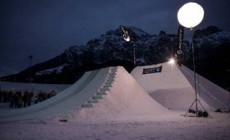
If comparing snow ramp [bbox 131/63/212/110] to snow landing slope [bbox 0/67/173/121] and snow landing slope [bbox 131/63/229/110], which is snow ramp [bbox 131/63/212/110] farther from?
snow landing slope [bbox 0/67/173/121]

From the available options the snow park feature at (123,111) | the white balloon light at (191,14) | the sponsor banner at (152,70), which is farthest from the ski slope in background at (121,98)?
the white balloon light at (191,14)

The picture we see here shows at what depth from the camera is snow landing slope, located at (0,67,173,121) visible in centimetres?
1244

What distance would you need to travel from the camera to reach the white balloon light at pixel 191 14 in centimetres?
1016

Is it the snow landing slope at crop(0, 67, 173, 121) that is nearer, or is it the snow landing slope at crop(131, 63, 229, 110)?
the snow landing slope at crop(0, 67, 173, 121)

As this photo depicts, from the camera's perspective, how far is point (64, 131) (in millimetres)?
8227

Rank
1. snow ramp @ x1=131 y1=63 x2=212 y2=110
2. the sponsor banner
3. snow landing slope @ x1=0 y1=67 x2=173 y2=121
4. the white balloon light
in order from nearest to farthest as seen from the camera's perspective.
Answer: the white balloon light
snow landing slope @ x1=0 y1=67 x2=173 y2=121
snow ramp @ x1=131 y1=63 x2=212 y2=110
the sponsor banner

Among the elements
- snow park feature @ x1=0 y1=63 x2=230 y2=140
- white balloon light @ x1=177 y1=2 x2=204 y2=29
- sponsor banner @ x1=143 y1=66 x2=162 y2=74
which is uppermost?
white balloon light @ x1=177 y1=2 x2=204 y2=29

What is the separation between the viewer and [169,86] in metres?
20.4

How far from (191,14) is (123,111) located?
608 centimetres

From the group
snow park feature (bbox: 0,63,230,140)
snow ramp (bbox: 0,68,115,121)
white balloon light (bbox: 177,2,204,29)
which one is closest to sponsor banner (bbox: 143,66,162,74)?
snow park feature (bbox: 0,63,230,140)

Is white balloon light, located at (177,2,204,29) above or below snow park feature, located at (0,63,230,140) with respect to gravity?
above

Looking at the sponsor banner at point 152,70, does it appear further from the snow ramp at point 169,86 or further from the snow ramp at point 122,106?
the snow ramp at point 122,106

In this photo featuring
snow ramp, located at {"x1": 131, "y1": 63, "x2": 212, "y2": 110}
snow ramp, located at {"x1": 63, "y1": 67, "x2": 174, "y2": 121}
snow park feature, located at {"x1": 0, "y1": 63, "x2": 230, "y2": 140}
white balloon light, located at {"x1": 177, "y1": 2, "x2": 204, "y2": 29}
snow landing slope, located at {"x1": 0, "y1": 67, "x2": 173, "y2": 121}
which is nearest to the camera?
snow park feature, located at {"x1": 0, "y1": 63, "x2": 230, "y2": 140}

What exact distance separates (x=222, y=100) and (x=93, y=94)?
11176mm
